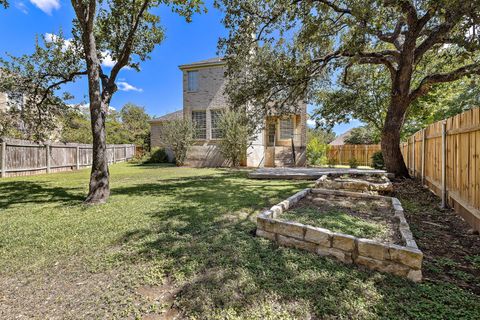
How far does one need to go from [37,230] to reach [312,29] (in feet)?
22.4

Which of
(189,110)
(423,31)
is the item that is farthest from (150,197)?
(189,110)

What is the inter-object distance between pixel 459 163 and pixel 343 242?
328 centimetres

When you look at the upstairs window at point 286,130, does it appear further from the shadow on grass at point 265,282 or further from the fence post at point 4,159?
the fence post at point 4,159

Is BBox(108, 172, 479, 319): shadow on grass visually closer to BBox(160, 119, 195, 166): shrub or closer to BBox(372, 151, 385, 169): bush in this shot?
BBox(372, 151, 385, 169): bush

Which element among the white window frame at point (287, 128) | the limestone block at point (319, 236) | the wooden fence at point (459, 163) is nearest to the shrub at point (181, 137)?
the white window frame at point (287, 128)

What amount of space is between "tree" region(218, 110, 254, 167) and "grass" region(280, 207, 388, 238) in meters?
10.5

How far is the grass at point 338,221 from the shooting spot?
3.21 metres

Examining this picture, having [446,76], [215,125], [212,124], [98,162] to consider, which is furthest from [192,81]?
[446,76]

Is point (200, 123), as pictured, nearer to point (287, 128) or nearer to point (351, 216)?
point (287, 128)

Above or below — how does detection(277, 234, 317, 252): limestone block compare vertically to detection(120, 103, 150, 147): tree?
below

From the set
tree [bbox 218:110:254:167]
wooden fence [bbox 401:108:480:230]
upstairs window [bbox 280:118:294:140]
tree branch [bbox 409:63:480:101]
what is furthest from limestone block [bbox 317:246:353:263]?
upstairs window [bbox 280:118:294:140]

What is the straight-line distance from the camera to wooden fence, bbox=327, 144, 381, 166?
2162 centimetres

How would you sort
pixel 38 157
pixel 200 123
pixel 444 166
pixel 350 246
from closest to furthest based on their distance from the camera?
1. pixel 350 246
2. pixel 444 166
3. pixel 38 157
4. pixel 200 123

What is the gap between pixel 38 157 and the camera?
12.1 metres
